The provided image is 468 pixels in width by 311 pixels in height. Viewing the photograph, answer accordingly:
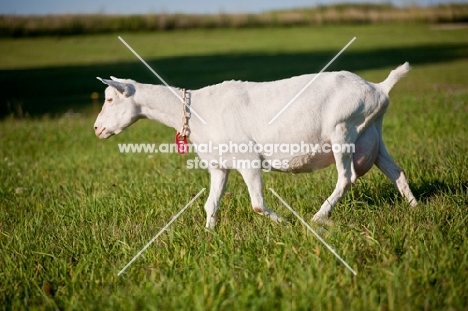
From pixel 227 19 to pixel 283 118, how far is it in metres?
45.4

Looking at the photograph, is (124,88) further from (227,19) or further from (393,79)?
(227,19)

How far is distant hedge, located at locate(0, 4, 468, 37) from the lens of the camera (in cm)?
4012

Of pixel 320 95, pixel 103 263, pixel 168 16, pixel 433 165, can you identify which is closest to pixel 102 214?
pixel 103 263

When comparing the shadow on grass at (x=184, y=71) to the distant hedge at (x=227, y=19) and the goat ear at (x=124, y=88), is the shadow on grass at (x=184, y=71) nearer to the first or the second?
the distant hedge at (x=227, y=19)

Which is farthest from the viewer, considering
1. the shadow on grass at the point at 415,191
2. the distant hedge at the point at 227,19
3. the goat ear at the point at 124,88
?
the distant hedge at the point at 227,19

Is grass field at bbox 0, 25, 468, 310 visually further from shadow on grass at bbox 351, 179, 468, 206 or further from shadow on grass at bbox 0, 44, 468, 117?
shadow on grass at bbox 0, 44, 468, 117

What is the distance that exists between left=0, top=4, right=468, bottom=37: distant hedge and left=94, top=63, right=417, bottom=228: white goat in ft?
120

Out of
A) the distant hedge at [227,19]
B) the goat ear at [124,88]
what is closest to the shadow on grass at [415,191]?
the goat ear at [124,88]

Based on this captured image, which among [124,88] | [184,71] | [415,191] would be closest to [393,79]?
[415,191]

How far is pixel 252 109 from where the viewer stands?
5207 mm

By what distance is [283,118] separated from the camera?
517cm

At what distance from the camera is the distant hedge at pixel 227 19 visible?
4012cm

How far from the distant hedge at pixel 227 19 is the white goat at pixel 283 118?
36.4 meters

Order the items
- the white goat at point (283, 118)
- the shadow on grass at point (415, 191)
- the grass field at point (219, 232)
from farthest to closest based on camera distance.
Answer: the shadow on grass at point (415, 191), the white goat at point (283, 118), the grass field at point (219, 232)
